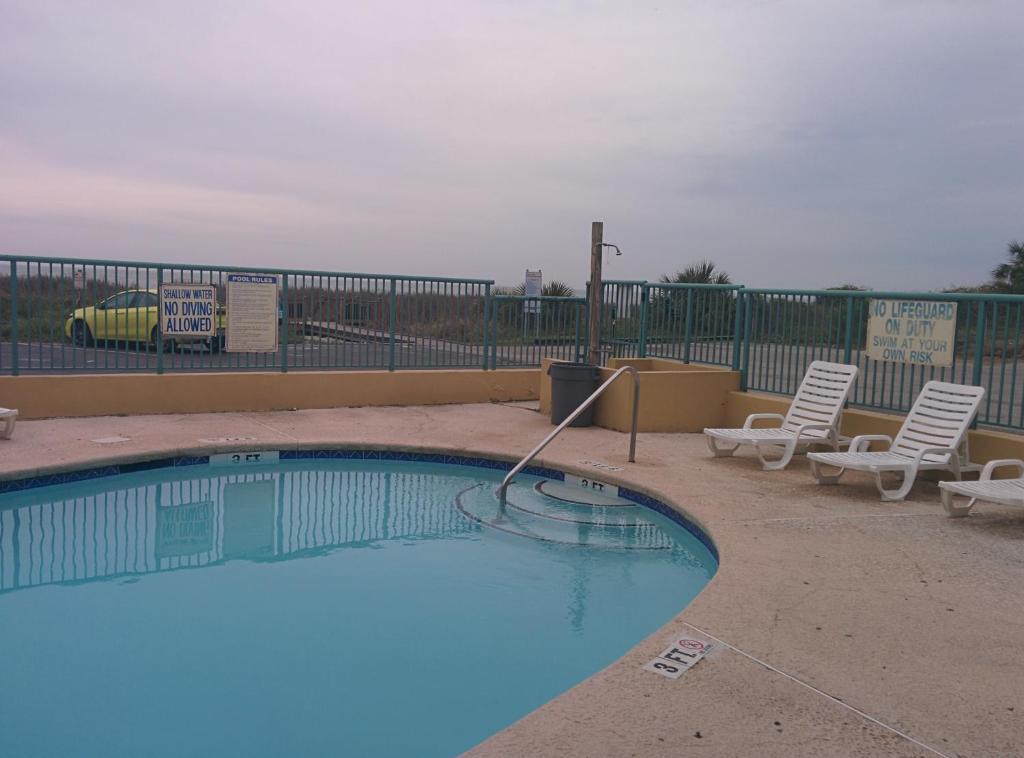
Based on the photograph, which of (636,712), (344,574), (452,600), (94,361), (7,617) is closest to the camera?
(636,712)

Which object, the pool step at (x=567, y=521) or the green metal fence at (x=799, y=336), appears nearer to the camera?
the pool step at (x=567, y=521)

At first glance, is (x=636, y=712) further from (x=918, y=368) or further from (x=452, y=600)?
(x=918, y=368)

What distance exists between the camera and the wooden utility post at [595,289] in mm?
11336

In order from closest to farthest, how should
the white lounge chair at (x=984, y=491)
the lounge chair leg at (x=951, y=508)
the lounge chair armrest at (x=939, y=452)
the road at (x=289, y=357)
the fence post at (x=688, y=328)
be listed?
the white lounge chair at (x=984, y=491) → the lounge chair leg at (x=951, y=508) → the lounge chair armrest at (x=939, y=452) → the road at (x=289, y=357) → the fence post at (x=688, y=328)

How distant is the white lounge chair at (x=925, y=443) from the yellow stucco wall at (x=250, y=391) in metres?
5.85

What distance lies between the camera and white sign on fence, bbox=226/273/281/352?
11.0m

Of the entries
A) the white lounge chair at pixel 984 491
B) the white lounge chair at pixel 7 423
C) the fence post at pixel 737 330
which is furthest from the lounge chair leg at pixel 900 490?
the white lounge chair at pixel 7 423

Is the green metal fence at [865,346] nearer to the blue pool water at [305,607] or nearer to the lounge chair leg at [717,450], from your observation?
the lounge chair leg at [717,450]

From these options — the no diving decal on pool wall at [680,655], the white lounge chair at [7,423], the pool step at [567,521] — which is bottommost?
the pool step at [567,521]

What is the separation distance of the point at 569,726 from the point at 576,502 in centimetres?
471

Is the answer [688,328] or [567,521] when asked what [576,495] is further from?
[688,328]

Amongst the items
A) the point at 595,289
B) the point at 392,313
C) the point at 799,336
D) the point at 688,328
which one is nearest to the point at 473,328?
the point at 392,313

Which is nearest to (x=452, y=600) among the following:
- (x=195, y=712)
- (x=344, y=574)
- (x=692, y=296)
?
(x=344, y=574)

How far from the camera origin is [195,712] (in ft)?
13.6
